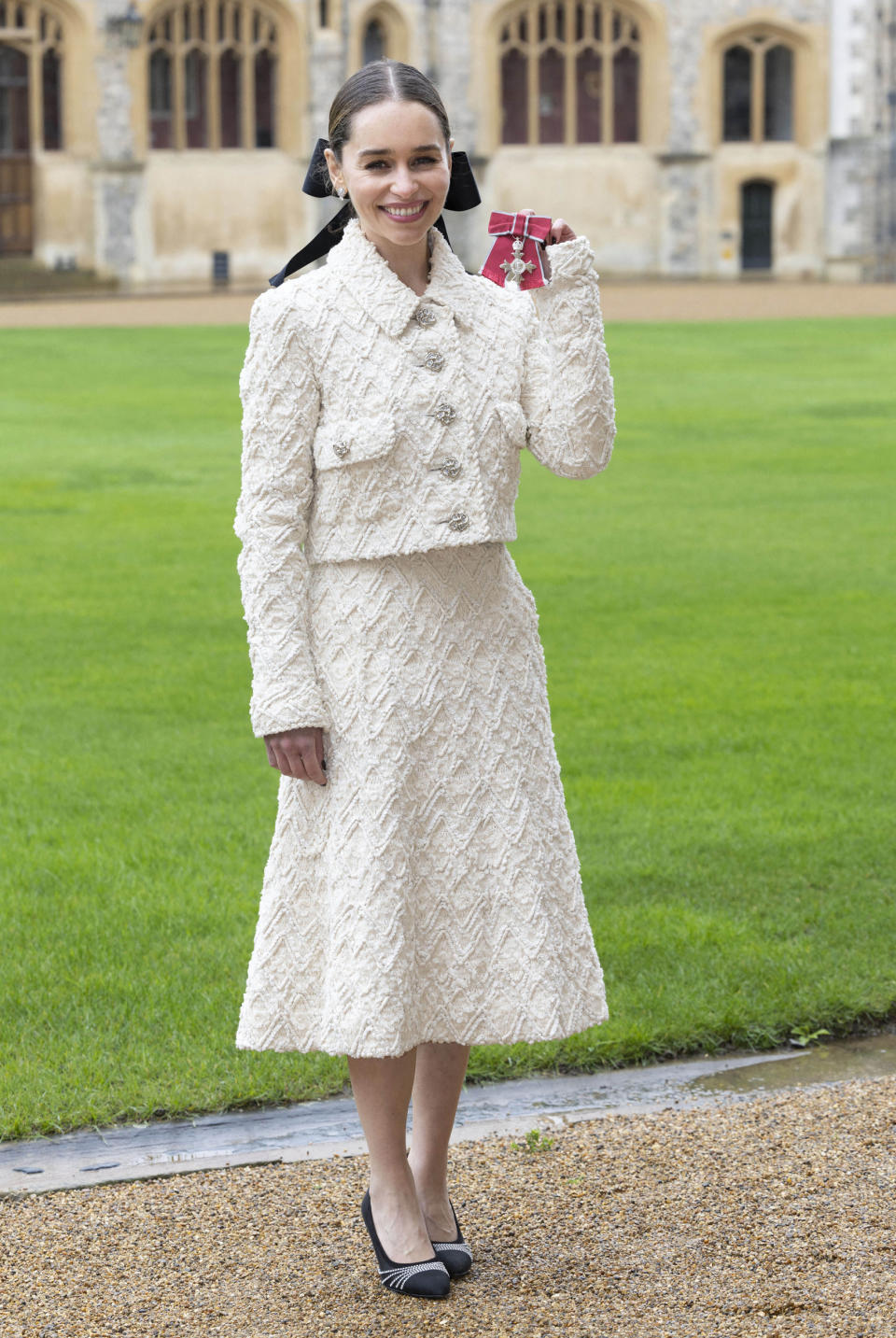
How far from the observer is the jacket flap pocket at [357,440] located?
2842 mm

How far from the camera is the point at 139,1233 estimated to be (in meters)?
3.16

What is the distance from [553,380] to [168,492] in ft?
32.8

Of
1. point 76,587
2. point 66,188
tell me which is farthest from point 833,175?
point 76,587

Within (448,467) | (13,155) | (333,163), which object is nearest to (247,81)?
(13,155)

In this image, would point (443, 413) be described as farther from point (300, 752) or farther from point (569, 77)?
point (569, 77)

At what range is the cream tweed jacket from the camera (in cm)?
285

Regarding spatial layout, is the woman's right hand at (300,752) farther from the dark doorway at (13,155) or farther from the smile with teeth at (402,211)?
the dark doorway at (13,155)

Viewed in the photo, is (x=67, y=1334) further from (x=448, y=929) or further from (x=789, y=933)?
(x=789, y=933)

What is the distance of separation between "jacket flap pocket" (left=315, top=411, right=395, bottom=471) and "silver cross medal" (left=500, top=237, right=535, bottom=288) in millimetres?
321

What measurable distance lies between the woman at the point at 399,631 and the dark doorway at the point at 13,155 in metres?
36.7

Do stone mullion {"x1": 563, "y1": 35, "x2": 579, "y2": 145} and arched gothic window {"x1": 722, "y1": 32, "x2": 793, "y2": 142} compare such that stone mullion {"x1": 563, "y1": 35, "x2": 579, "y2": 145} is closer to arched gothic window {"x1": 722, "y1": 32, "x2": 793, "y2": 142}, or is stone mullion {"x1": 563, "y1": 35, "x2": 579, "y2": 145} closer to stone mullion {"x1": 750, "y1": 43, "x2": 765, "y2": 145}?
arched gothic window {"x1": 722, "y1": 32, "x2": 793, "y2": 142}

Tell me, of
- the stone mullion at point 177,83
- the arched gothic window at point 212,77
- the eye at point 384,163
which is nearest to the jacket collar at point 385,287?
the eye at point 384,163

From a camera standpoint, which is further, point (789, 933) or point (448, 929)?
point (789, 933)

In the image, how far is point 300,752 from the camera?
112 inches
